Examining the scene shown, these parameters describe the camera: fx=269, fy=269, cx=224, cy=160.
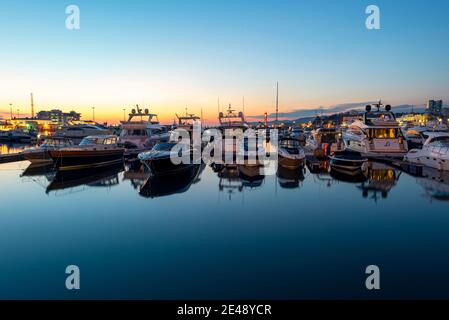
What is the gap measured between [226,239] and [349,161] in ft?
49.2

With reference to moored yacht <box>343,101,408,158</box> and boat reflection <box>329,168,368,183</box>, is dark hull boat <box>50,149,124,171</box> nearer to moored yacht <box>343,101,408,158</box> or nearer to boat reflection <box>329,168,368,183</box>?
boat reflection <box>329,168,368,183</box>

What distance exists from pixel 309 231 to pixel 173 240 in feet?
16.2

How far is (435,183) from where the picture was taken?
17219 millimetres

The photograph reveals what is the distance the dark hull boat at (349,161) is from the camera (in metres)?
20.5

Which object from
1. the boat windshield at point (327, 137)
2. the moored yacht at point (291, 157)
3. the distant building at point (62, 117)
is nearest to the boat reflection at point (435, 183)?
the moored yacht at point (291, 157)

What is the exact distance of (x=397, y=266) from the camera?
23.8 ft

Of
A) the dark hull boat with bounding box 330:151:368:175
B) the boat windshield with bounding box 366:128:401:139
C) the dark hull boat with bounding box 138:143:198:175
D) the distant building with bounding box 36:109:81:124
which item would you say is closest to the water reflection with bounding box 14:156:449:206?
the dark hull boat with bounding box 330:151:368:175

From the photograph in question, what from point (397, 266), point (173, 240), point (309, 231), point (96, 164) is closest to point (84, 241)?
point (173, 240)

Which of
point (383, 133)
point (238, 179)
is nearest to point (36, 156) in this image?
point (238, 179)

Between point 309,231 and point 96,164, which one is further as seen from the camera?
point 96,164

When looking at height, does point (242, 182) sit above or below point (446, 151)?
below

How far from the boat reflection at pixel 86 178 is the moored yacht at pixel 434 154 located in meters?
23.9
